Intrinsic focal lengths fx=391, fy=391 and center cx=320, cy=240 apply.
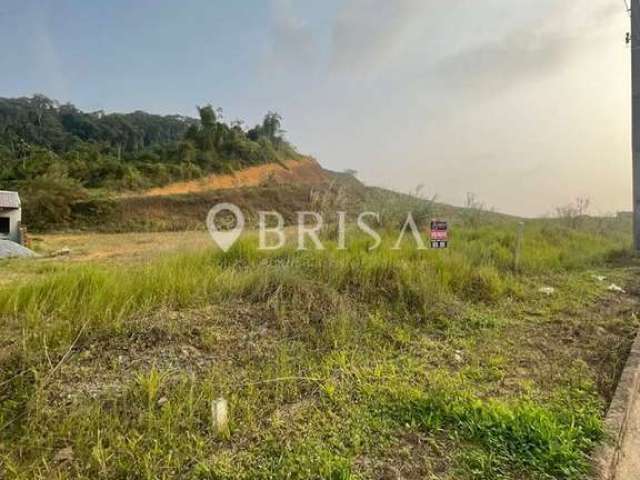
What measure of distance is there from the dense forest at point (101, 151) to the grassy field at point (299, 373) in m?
19.9

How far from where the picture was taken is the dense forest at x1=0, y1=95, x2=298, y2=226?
2072cm

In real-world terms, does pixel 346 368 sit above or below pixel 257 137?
below

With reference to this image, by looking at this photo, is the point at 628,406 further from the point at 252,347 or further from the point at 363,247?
the point at 363,247

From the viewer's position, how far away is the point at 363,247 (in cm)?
555

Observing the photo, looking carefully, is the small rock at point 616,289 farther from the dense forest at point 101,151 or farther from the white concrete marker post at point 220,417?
the dense forest at point 101,151

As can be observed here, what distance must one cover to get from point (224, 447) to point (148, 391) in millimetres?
588

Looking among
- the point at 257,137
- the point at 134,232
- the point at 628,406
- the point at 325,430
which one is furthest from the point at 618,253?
the point at 257,137

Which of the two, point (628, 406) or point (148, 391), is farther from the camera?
point (628, 406)

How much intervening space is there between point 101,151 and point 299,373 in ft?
137

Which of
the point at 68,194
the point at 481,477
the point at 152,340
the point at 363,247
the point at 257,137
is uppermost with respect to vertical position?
the point at 257,137

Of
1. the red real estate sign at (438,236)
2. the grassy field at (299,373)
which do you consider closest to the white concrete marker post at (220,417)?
the grassy field at (299,373)

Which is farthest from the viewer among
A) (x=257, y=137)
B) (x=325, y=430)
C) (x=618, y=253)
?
(x=257, y=137)

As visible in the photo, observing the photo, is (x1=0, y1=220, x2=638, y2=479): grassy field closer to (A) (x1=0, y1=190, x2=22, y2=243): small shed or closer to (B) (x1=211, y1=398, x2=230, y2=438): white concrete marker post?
(B) (x1=211, y1=398, x2=230, y2=438): white concrete marker post

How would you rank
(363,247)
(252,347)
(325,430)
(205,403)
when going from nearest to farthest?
(325,430), (205,403), (252,347), (363,247)
